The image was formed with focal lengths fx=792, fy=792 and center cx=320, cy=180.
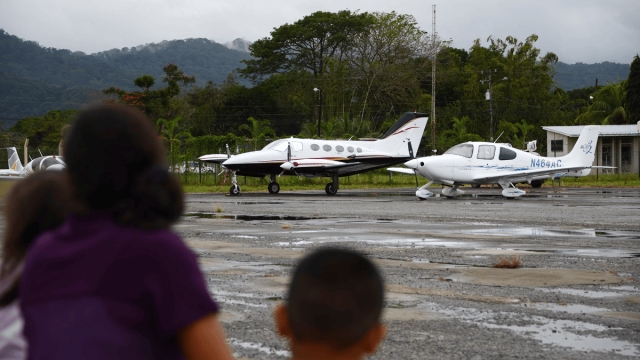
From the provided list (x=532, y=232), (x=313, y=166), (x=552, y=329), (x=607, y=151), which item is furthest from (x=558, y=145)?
(x=552, y=329)

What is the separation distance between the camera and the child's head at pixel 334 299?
5.61 feet

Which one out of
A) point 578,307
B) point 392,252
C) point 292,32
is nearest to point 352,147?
point 392,252

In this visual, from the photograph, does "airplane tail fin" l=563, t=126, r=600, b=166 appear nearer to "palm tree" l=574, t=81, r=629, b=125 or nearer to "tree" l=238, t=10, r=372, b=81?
"palm tree" l=574, t=81, r=629, b=125

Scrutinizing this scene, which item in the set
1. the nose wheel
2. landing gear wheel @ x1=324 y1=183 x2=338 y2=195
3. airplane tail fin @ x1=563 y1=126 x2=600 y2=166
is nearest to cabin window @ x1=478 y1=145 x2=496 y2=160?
airplane tail fin @ x1=563 y1=126 x2=600 y2=166

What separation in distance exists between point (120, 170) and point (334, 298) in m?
0.57

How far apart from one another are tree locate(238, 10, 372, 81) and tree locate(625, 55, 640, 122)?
26.2 meters

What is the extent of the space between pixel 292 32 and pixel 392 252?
217 feet

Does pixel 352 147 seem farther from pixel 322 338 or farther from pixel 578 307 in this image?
pixel 322 338

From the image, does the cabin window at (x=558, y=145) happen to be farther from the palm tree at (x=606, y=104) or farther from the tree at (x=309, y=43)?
the tree at (x=309, y=43)

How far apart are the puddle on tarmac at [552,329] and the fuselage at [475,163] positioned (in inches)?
760

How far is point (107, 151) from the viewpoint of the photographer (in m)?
1.80

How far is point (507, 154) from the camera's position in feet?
86.3

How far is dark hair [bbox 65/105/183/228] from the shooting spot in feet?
5.85

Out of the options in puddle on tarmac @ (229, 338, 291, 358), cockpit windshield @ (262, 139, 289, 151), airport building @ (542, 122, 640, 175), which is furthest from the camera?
airport building @ (542, 122, 640, 175)
